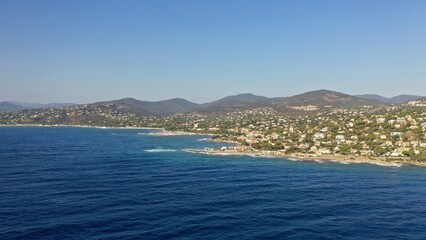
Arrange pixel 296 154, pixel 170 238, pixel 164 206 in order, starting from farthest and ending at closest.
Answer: pixel 296 154 < pixel 164 206 < pixel 170 238

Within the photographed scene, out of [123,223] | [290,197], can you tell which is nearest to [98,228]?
[123,223]

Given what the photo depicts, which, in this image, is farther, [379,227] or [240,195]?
[240,195]

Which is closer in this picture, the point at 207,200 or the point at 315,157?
the point at 207,200

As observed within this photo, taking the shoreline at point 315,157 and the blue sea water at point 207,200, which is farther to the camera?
the shoreline at point 315,157

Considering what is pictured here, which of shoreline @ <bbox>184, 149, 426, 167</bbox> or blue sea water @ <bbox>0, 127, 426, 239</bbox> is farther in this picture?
shoreline @ <bbox>184, 149, 426, 167</bbox>

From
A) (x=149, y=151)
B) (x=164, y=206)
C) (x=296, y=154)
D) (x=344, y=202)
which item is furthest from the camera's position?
(x=149, y=151)

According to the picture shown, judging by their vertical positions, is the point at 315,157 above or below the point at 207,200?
below

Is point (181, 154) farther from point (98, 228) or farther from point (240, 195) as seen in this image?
point (98, 228)
